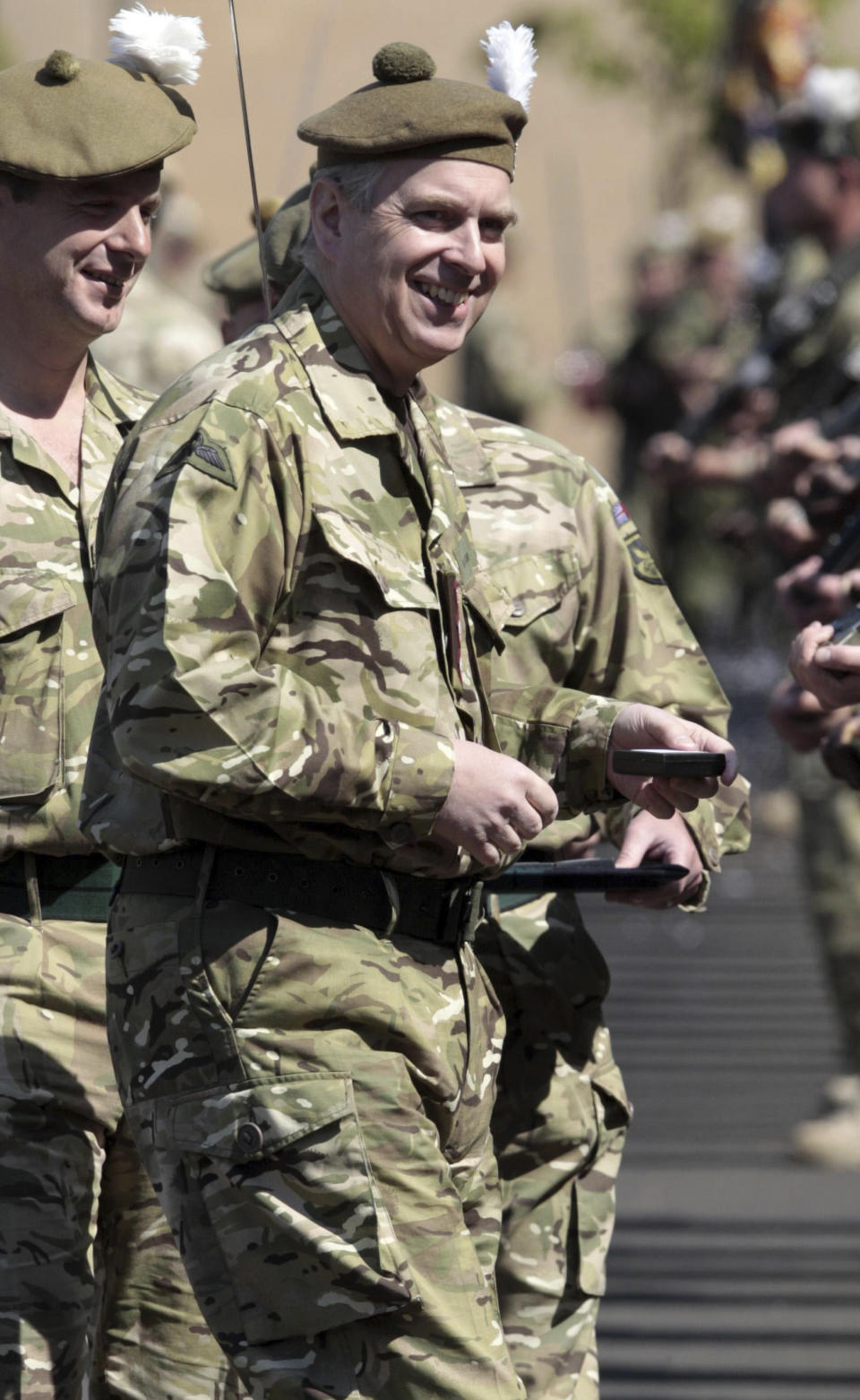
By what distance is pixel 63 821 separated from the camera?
337 cm

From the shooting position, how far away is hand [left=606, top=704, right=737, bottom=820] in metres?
3.06

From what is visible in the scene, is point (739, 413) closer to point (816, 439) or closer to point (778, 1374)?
point (816, 439)

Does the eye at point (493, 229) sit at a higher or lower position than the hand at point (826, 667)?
higher

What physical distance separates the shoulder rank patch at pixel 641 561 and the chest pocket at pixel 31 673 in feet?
2.78

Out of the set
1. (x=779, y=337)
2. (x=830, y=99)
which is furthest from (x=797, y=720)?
(x=779, y=337)

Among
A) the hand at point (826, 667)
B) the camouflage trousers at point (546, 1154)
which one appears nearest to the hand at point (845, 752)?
the hand at point (826, 667)

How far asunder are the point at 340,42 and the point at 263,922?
18.0m

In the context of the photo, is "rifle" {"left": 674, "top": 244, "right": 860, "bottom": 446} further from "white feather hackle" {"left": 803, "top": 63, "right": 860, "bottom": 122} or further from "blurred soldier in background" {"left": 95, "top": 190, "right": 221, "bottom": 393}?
"blurred soldier in background" {"left": 95, "top": 190, "right": 221, "bottom": 393}

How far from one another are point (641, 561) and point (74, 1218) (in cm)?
126

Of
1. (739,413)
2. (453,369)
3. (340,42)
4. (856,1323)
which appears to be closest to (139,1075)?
(856,1323)

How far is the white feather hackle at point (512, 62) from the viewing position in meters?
3.18

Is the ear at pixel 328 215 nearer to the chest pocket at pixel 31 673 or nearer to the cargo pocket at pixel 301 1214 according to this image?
the chest pocket at pixel 31 673

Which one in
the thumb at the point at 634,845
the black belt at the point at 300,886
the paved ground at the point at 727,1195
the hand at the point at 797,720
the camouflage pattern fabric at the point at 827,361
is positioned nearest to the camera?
the black belt at the point at 300,886

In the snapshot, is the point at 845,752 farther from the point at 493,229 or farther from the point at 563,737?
the point at 493,229
